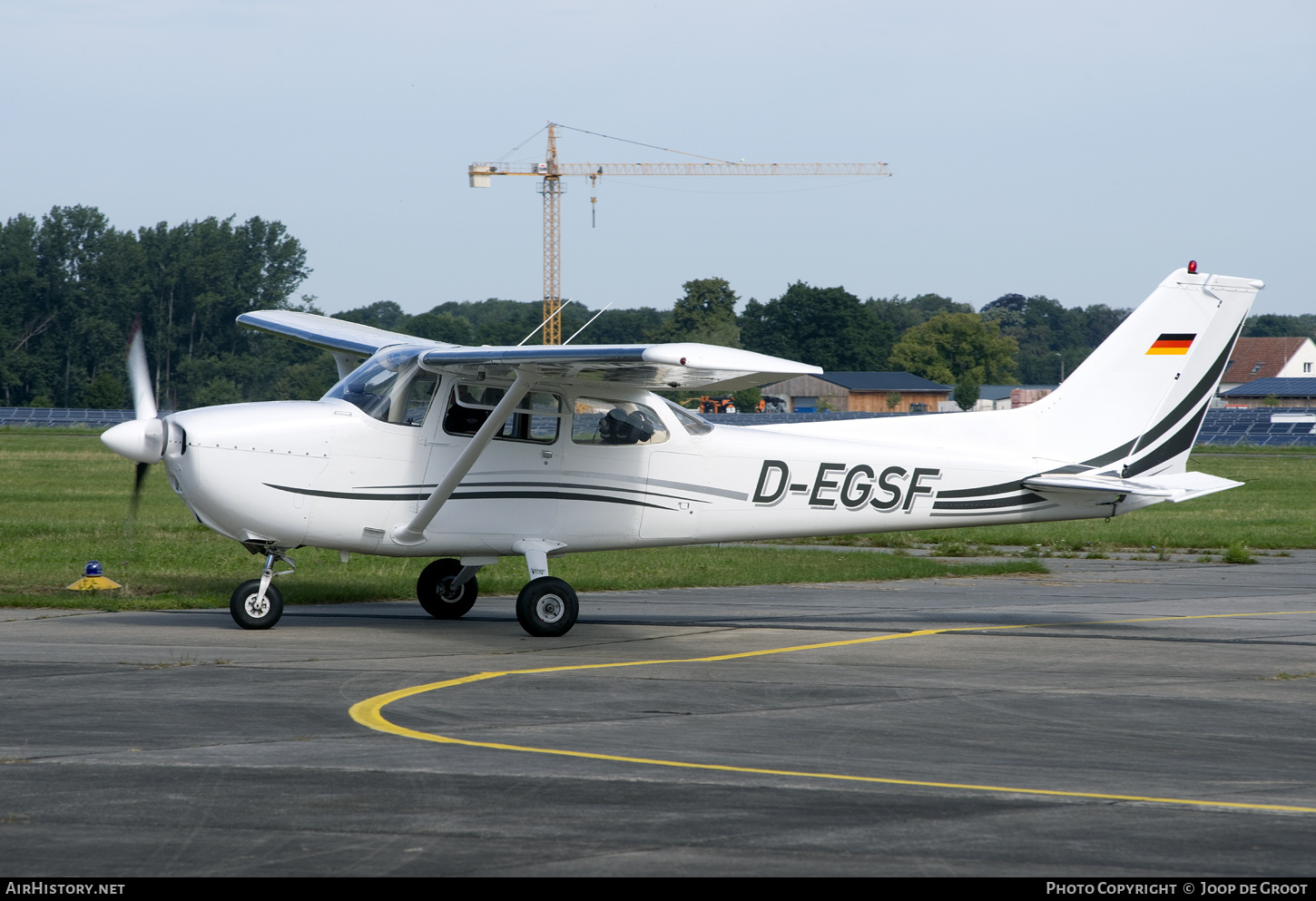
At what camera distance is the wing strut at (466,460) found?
1171 centimetres

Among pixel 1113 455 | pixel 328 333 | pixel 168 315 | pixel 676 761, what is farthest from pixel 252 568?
pixel 168 315

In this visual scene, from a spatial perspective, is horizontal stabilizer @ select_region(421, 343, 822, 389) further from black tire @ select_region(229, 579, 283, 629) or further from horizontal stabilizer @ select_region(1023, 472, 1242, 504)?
horizontal stabilizer @ select_region(1023, 472, 1242, 504)

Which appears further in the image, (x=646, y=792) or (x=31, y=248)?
(x=31, y=248)

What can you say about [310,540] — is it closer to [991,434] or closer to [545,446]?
[545,446]

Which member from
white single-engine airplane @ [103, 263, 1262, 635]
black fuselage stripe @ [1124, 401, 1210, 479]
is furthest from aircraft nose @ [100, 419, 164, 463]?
black fuselage stripe @ [1124, 401, 1210, 479]

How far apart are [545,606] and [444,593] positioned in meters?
1.94

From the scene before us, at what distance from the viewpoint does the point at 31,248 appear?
307 ft

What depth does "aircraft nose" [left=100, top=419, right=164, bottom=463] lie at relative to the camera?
11.5 metres

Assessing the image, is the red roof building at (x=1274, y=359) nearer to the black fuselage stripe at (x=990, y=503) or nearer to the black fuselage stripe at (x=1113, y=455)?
the black fuselage stripe at (x=1113, y=455)

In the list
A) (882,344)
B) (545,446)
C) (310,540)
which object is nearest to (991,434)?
(545,446)

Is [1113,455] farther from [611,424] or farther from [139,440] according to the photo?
[139,440]

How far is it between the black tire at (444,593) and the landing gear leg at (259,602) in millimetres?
1735

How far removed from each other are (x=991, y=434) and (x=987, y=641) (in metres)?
2.44

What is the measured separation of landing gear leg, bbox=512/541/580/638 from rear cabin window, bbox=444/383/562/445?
1170 mm
